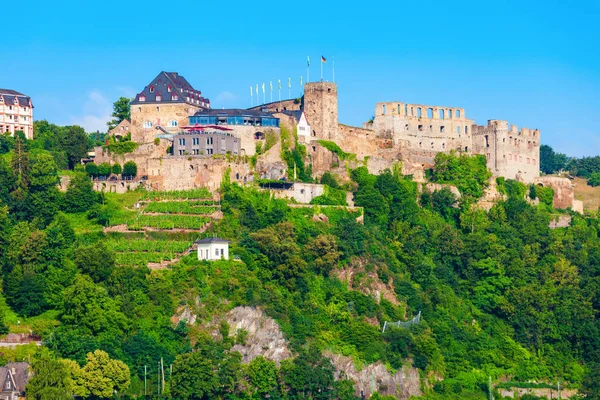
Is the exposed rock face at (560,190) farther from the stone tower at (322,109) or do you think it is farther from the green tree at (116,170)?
the green tree at (116,170)

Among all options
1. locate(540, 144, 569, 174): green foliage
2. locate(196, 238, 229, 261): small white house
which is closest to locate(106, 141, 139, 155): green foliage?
locate(196, 238, 229, 261): small white house

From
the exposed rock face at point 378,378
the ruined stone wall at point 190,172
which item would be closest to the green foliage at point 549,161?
the ruined stone wall at point 190,172

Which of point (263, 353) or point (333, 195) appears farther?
point (333, 195)

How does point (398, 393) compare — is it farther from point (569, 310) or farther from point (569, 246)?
point (569, 246)

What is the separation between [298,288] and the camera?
253 ft

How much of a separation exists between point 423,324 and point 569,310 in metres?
10.4

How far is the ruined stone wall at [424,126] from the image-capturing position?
98375mm

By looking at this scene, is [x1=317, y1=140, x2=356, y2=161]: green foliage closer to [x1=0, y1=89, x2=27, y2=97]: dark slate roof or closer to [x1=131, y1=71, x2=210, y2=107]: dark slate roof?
[x1=131, y1=71, x2=210, y2=107]: dark slate roof

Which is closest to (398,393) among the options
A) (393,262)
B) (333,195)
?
(393,262)

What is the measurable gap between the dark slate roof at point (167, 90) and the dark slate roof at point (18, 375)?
29345 mm

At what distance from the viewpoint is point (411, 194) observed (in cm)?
9231

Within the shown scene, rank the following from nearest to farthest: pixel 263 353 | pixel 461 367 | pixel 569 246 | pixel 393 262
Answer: pixel 263 353 → pixel 461 367 → pixel 393 262 → pixel 569 246

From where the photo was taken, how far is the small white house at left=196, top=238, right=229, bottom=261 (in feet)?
254

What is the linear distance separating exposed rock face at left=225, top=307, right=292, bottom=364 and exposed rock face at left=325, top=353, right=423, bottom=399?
2.66 m
